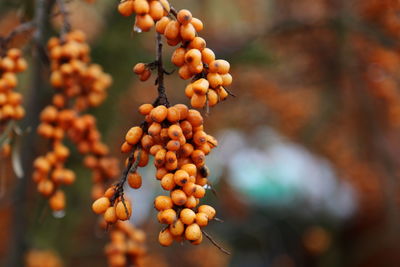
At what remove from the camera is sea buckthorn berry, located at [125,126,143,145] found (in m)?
0.84

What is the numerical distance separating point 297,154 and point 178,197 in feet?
8.20

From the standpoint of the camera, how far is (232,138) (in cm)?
368

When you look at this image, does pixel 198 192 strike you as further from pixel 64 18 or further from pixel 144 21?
pixel 64 18

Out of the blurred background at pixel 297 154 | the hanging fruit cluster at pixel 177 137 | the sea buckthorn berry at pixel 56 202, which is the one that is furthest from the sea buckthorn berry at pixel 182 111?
the blurred background at pixel 297 154

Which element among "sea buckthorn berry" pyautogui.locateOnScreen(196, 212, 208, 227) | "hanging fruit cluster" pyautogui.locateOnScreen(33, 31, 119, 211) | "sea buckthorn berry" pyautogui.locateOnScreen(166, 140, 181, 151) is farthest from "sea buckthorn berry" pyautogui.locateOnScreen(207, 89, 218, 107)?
"hanging fruit cluster" pyautogui.locateOnScreen(33, 31, 119, 211)

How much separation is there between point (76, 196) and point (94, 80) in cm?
87

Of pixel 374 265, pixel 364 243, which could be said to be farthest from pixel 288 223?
pixel 374 265

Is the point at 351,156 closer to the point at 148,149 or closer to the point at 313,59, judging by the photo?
the point at 313,59

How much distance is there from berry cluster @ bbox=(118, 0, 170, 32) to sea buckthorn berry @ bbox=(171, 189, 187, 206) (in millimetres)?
303

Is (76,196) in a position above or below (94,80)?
below

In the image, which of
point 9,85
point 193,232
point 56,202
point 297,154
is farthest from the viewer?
point 297,154

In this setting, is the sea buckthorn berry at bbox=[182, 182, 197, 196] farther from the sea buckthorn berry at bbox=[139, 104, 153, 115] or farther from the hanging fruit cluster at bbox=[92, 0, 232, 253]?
the sea buckthorn berry at bbox=[139, 104, 153, 115]

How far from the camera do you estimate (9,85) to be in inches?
44.1

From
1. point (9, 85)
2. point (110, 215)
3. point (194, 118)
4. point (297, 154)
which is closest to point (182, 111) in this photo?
point (194, 118)
